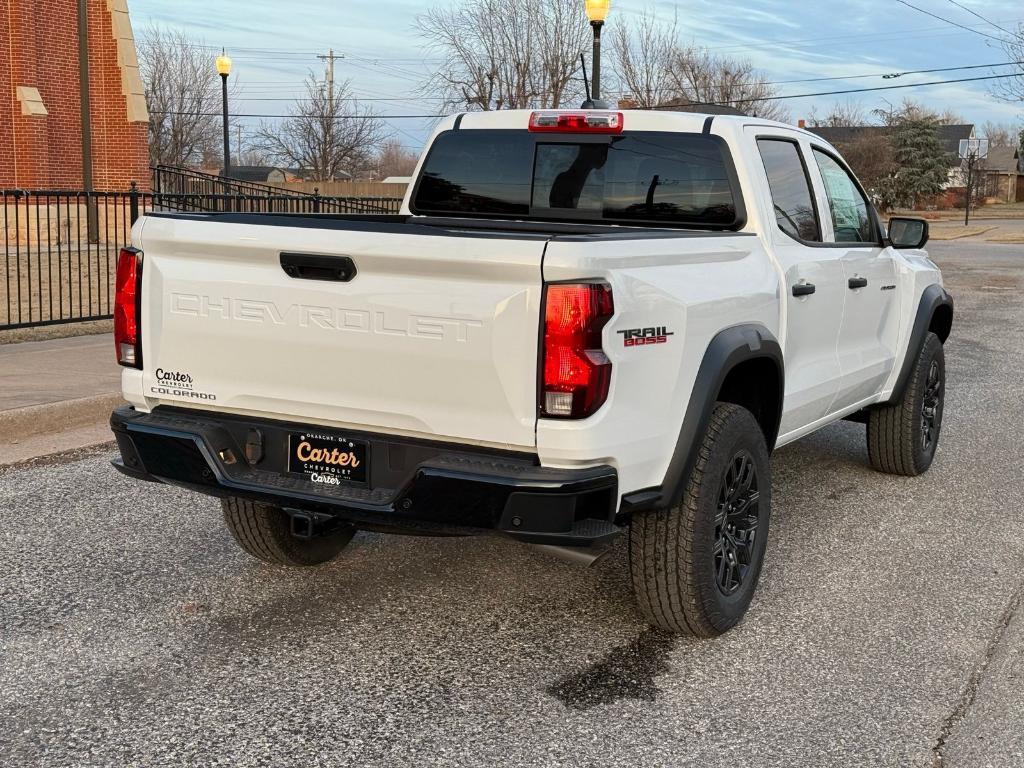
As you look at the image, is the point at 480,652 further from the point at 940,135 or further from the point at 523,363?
the point at 940,135

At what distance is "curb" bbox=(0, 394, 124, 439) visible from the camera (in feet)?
23.9

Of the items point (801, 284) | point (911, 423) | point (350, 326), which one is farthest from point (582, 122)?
point (911, 423)

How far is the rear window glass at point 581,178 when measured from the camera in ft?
15.8

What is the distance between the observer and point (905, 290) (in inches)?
246

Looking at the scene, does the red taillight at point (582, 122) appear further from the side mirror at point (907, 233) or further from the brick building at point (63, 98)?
the brick building at point (63, 98)

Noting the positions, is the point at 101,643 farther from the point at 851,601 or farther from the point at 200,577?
the point at 851,601

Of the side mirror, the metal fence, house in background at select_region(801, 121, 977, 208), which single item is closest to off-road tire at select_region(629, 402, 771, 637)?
the side mirror

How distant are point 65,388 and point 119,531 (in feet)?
11.0

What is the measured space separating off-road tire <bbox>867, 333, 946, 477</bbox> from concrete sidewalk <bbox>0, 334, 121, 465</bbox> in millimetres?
4948

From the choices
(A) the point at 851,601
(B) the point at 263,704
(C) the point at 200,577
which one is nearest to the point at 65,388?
(C) the point at 200,577

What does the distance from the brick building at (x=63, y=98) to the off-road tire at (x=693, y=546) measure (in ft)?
63.8

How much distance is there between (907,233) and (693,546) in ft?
9.54

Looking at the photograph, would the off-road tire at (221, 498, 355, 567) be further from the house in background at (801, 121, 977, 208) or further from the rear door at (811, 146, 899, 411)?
the house in background at (801, 121, 977, 208)

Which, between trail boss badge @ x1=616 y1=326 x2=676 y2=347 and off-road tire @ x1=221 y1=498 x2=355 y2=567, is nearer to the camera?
trail boss badge @ x1=616 y1=326 x2=676 y2=347
